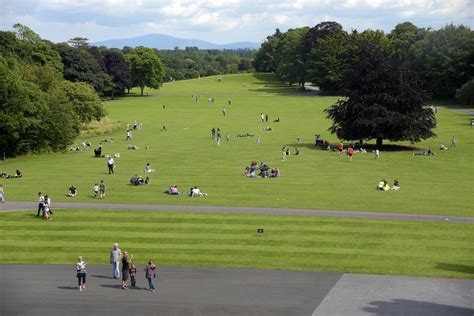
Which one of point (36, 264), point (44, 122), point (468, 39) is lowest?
point (36, 264)

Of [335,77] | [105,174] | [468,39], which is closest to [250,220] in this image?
[105,174]

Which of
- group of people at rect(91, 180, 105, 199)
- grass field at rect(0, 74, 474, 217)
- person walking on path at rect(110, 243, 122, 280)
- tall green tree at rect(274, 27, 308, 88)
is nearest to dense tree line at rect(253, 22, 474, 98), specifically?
tall green tree at rect(274, 27, 308, 88)

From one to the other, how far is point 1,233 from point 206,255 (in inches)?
493

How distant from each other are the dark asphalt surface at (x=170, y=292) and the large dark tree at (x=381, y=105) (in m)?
42.9

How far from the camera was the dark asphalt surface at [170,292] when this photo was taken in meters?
25.5

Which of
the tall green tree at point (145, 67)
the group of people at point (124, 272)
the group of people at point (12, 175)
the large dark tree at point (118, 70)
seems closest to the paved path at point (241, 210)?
the group of people at point (12, 175)

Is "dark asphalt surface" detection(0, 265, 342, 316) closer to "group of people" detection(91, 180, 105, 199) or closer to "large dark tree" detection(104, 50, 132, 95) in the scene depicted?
"group of people" detection(91, 180, 105, 199)

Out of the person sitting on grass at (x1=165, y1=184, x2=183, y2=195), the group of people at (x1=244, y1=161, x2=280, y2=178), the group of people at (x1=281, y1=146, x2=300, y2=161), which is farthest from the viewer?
the group of people at (x1=281, y1=146, x2=300, y2=161)

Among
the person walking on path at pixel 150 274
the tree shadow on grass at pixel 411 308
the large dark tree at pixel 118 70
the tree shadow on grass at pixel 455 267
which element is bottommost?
the tree shadow on grass at pixel 411 308

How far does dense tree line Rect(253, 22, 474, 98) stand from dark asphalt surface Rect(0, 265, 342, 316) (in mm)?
68087

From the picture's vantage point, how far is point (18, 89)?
6725cm

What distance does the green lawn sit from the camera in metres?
31.5

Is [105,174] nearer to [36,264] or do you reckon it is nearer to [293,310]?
[36,264]

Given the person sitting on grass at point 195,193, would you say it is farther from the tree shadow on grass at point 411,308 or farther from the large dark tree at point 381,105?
the large dark tree at point 381,105
